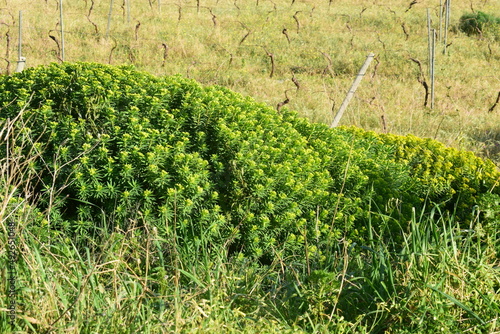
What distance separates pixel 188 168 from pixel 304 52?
1054 centimetres

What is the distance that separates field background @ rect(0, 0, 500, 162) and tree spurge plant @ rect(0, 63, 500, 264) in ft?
10.5

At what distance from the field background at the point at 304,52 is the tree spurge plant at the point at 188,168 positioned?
126 inches

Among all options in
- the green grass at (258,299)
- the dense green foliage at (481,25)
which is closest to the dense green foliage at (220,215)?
the green grass at (258,299)

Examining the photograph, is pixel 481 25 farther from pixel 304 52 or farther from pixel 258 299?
pixel 258 299

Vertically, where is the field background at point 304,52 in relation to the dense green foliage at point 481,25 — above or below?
below

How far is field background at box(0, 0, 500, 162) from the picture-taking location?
8716 millimetres

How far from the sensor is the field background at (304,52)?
28.6 ft

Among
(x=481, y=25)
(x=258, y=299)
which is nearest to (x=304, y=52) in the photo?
(x=481, y=25)

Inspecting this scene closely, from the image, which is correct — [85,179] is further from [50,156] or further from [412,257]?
[412,257]

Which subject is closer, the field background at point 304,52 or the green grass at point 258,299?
the green grass at point 258,299

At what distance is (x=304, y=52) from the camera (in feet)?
45.0

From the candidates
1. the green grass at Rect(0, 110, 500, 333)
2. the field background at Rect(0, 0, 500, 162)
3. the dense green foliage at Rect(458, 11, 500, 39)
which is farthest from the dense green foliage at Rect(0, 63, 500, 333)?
the dense green foliage at Rect(458, 11, 500, 39)

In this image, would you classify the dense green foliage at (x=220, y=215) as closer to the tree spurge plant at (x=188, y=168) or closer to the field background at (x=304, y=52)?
the tree spurge plant at (x=188, y=168)

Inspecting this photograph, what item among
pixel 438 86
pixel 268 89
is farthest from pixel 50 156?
pixel 438 86
